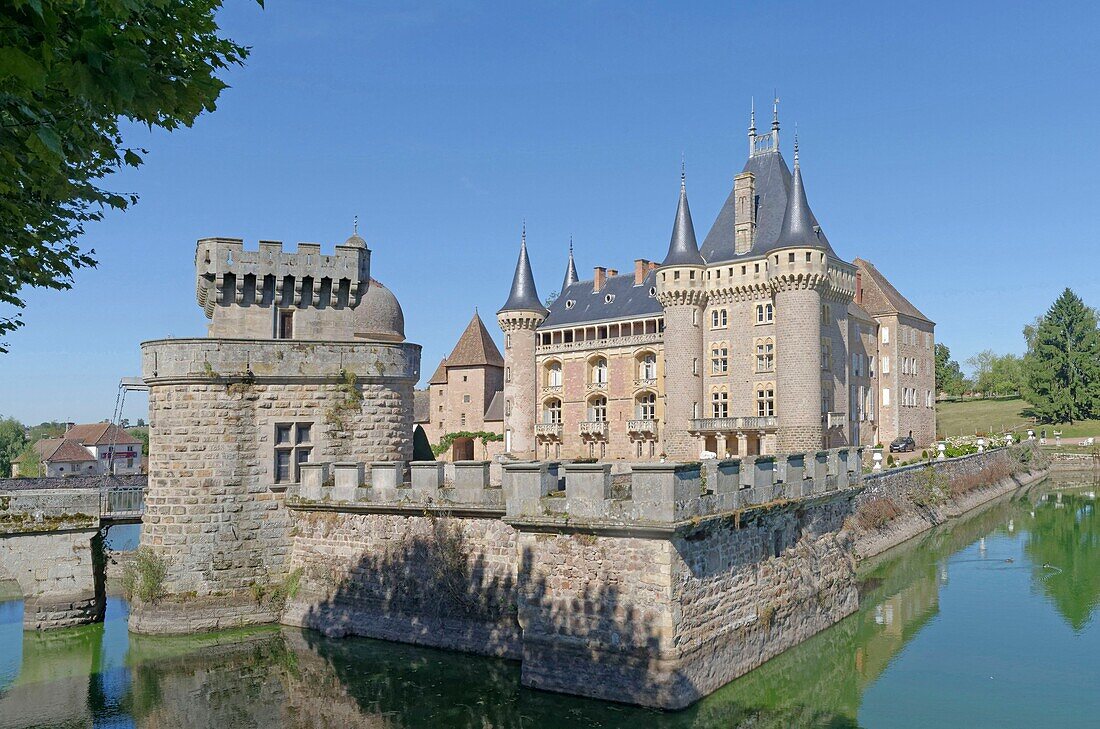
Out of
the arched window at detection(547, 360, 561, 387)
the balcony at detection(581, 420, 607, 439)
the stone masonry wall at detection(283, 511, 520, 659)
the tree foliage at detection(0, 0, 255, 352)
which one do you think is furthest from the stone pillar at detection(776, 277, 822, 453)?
the tree foliage at detection(0, 0, 255, 352)

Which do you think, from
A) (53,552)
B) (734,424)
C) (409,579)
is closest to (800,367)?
(734,424)

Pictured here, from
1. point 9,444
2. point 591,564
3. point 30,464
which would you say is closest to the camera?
point 591,564

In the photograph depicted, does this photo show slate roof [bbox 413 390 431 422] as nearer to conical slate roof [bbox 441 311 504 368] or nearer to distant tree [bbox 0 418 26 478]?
conical slate roof [bbox 441 311 504 368]

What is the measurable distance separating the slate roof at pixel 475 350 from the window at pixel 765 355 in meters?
21.3

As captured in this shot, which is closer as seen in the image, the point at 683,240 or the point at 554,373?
the point at 683,240

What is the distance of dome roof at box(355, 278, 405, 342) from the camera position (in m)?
20.6

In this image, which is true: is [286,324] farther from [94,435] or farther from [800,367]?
[94,435]

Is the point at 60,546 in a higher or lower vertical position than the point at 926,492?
higher

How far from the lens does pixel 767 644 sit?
→ 558 inches

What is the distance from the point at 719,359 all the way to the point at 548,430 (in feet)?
43.4

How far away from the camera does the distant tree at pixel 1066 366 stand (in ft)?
233

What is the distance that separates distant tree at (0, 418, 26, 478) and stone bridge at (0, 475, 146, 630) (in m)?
53.1

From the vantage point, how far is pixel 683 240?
4681 centimetres

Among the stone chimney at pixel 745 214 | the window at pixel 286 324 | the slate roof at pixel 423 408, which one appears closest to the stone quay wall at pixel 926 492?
the window at pixel 286 324
